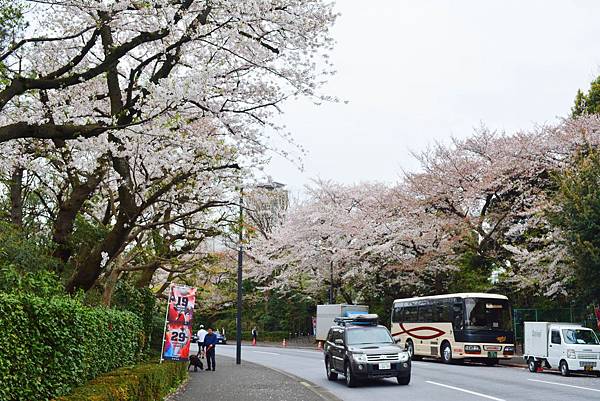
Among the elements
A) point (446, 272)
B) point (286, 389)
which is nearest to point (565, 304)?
point (446, 272)

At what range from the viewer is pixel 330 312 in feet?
137

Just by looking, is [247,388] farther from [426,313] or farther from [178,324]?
[426,313]

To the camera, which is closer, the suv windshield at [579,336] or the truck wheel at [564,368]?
the truck wheel at [564,368]

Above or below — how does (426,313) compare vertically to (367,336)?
above

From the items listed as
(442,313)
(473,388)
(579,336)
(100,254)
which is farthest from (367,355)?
(442,313)

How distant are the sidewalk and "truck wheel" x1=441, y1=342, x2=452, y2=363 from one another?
9.54m

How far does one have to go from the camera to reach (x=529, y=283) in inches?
1101

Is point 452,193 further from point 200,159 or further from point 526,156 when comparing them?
point 200,159

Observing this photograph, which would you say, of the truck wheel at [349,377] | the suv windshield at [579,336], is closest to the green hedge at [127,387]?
the truck wheel at [349,377]

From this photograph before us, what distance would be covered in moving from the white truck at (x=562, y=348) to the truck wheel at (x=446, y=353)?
4.92m

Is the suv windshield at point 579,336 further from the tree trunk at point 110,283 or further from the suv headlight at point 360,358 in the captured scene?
the tree trunk at point 110,283

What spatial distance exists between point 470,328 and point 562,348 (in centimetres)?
583

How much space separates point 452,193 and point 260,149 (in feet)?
69.3

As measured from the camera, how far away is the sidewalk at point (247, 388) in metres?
15.0
